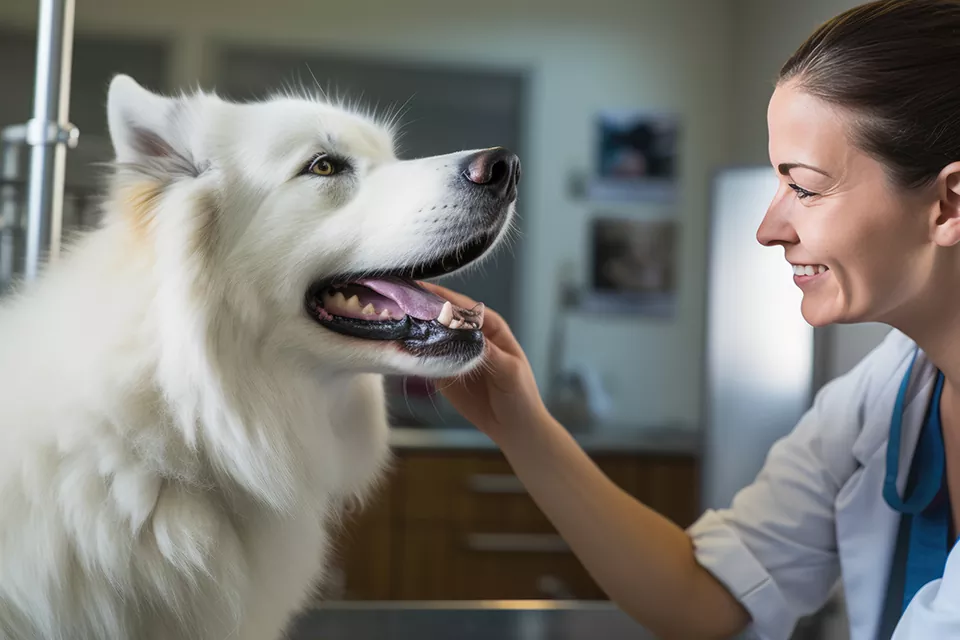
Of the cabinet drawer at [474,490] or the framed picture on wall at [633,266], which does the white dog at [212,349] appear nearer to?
the cabinet drawer at [474,490]

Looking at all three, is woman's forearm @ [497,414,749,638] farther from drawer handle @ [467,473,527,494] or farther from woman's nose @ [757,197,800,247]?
drawer handle @ [467,473,527,494]

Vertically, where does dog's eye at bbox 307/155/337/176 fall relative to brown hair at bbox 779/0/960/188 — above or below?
below

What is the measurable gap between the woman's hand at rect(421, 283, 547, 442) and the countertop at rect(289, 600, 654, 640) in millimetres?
317

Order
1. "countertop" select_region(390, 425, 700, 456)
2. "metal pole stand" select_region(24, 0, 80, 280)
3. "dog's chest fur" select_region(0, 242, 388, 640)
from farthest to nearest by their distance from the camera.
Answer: "countertop" select_region(390, 425, 700, 456) < "metal pole stand" select_region(24, 0, 80, 280) < "dog's chest fur" select_region(0, 242, 388, 640)

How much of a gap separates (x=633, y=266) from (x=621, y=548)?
2874mm

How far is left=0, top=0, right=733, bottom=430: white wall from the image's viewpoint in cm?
376

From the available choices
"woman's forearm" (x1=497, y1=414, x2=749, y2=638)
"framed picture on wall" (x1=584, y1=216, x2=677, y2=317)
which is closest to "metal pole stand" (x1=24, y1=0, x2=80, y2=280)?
"woman's forearm" (x1=497, y1=414, x2=749, y2=638)

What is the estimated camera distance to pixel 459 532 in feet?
10.1

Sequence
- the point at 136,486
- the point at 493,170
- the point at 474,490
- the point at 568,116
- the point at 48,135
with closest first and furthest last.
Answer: the point at 136,486, the point at 493,170, the point at 48,135, the point at 474,490, the point at 568,116

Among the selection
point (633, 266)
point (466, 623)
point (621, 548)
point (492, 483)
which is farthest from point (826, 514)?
point (633, 266)

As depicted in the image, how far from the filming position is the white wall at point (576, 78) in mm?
3756

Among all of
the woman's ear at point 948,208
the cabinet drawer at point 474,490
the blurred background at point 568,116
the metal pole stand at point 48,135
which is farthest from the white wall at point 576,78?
the woman's ear at point 948,208

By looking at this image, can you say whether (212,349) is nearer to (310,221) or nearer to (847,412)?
(310,221)

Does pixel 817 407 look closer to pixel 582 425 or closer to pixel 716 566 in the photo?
pixel 716 566
